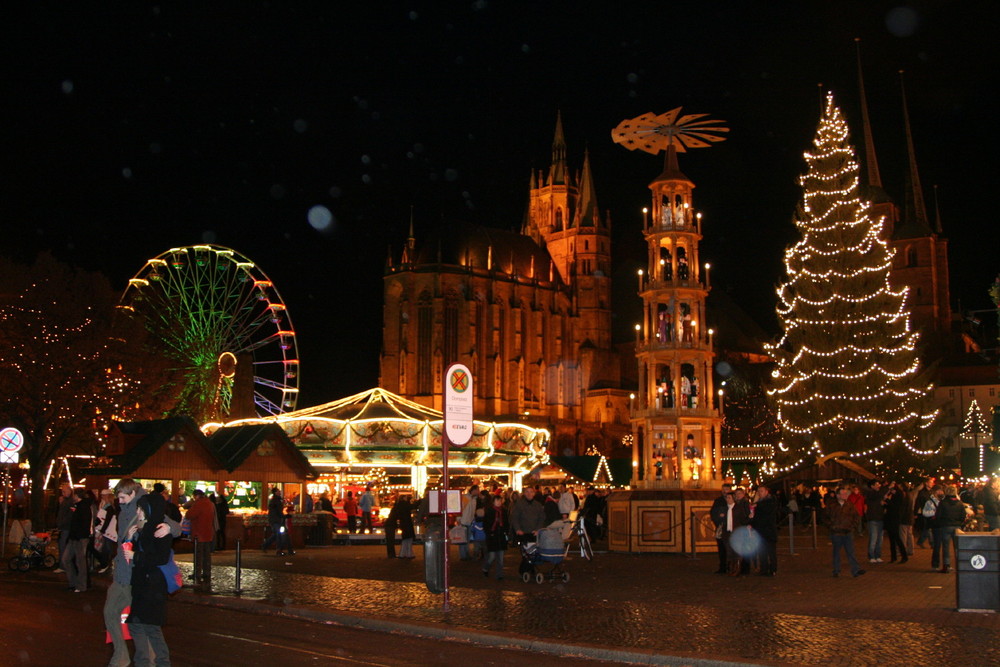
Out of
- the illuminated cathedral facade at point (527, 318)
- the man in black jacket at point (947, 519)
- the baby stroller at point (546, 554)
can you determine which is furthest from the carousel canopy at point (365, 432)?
the illuminated cathedral facade at point (527, 318)

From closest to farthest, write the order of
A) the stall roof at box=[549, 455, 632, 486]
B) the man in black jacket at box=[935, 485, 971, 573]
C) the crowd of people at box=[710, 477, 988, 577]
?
1. the crowd of people at box=[710, 477, 988, 577]
2. the man in black jacket at box=[935, 485, 971, 573]
3. the stall roof at box=[549, 455, 632, 486]

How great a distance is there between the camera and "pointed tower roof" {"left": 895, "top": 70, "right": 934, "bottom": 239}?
96.8 meters

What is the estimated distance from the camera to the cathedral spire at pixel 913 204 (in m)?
96.7

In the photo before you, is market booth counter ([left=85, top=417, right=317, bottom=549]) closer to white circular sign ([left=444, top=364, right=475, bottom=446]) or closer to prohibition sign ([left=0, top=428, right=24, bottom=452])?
prohibition sign ([left=0, top=428, right=24, bottom=452])

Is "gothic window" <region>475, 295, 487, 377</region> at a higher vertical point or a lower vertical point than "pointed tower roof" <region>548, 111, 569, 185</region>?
lower

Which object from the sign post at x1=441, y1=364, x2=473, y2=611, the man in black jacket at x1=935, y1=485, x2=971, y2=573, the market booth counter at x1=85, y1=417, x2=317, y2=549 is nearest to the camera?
the sign post at x1=441, y1=364, x2=473, y2=611

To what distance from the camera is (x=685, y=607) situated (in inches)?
565

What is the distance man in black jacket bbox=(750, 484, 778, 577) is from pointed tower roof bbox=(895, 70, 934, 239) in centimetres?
8467

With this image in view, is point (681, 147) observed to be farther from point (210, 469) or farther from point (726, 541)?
point (210, 469)

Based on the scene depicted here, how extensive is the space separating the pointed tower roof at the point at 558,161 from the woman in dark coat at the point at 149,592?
107323 millimetres

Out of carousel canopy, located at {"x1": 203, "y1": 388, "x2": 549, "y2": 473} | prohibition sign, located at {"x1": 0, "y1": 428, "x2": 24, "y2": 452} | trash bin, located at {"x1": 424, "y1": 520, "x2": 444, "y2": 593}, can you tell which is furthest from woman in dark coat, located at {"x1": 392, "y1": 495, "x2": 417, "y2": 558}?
carousel canopy, located at {"x1": 203, "y1": 388, "x2": 549, "y2": 473}

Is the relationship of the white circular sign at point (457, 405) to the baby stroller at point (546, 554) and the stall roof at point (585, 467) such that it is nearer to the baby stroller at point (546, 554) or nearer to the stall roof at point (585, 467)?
the baby stroller at point (546, 554)

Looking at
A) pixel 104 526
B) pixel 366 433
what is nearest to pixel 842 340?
pixel 366 433

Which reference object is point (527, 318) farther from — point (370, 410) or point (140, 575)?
point (140, 575)
